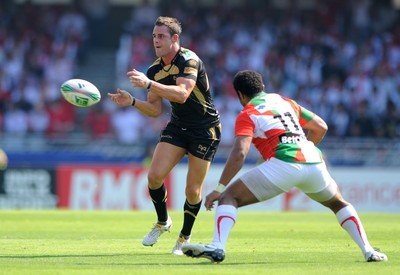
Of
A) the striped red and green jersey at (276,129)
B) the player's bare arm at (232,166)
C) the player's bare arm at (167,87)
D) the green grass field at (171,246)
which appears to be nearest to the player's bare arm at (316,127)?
the striped red and green jersey at (276,129)

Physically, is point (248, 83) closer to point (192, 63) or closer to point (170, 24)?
point (192, 63)

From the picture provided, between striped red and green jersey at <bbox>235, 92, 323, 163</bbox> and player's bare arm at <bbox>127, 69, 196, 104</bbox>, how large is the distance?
141 centimetres

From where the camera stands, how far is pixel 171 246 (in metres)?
12.6

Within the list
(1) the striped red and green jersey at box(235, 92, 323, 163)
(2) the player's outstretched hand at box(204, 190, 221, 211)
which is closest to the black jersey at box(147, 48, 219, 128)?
(1) the striped red and green jersey at box(235, 92, 323, 163)

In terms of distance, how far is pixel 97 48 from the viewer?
3359 cm

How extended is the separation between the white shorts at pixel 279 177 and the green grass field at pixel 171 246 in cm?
84

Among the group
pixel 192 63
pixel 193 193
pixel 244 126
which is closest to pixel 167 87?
pixel 192 63

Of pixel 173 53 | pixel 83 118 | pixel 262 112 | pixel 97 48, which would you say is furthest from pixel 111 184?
pixel 262 112

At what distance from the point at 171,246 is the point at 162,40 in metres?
2.95

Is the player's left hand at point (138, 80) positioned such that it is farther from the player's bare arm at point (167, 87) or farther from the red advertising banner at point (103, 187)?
the red advertising banner at point (103, 187)

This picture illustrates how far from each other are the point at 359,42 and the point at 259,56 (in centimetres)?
377

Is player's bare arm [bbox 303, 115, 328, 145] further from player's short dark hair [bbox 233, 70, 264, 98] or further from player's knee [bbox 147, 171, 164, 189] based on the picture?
player's knee [bbox 147, 171, 164, 189]

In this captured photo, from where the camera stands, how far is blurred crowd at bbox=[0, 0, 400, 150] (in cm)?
2788

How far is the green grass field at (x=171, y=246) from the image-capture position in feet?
31.7
